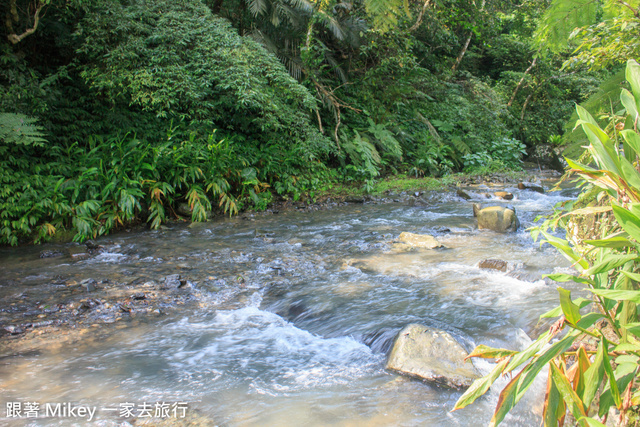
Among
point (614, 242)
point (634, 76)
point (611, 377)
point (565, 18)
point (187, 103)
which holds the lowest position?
point (611, 377)

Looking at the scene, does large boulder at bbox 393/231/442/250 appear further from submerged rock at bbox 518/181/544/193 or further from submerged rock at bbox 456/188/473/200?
submerged rock at bbox 518/181/544/193

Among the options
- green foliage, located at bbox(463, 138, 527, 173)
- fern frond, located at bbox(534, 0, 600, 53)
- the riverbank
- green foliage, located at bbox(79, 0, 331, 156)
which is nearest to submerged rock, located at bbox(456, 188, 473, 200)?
green foliage, located at bbox(463, 138, 527, 173)

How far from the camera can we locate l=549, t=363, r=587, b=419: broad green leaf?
114 cm

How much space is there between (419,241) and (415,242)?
6 cm

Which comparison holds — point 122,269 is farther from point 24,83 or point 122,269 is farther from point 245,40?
point 245,40

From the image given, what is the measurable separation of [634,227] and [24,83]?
26.0ft

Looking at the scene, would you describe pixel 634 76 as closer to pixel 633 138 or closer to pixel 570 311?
pixel 633 138

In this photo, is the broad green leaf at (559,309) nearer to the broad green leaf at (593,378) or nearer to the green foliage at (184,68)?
the broad green leaf at (593,378)

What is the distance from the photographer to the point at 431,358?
9.81ft

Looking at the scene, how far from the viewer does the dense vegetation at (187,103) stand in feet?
20.7

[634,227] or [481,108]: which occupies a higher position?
[481,108]

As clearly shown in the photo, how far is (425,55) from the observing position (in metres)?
14.9

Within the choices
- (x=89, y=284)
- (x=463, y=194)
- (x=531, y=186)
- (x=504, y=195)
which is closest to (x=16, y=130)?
(x=89, y=284)

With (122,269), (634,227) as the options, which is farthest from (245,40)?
(634,227)
